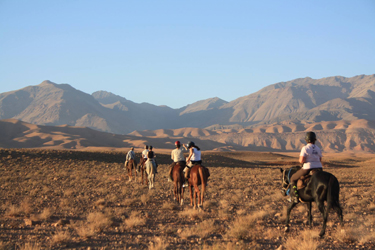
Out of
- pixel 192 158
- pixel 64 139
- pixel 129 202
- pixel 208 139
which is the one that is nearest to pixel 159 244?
pixel 192 158

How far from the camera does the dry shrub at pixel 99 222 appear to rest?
10055 mm

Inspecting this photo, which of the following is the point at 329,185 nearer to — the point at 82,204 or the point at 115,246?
the point at 115,246

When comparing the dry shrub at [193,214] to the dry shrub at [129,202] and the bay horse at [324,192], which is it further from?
the bay horse at [324,192]

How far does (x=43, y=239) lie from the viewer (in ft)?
30.1

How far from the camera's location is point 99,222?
10.4m

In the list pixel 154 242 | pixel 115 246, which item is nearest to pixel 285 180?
pixel 154 242

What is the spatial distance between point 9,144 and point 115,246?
4226 inches

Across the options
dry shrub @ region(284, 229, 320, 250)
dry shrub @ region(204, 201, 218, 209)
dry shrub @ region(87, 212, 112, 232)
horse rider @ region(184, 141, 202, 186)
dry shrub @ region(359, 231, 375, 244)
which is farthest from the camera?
dry shrub @ region(204, 201, 218, 209)

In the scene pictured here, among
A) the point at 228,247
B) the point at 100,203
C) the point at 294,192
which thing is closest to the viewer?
the point at 228,247

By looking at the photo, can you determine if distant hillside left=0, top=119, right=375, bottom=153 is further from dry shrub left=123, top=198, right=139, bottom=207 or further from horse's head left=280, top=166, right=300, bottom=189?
horse's head left=280, top=166, right=300, bottom=189

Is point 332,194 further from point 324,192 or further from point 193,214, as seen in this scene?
point 193,214

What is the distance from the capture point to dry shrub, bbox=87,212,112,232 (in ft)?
33.0

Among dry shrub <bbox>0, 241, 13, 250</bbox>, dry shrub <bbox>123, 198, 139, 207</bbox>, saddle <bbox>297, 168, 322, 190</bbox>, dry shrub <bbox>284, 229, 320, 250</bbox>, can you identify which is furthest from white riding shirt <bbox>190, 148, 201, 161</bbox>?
dry shrub <bbox>0, 241, 13, 250</bbox>

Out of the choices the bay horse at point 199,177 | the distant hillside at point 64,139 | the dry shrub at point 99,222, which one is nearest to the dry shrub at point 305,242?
the bay horse at point 199,177
